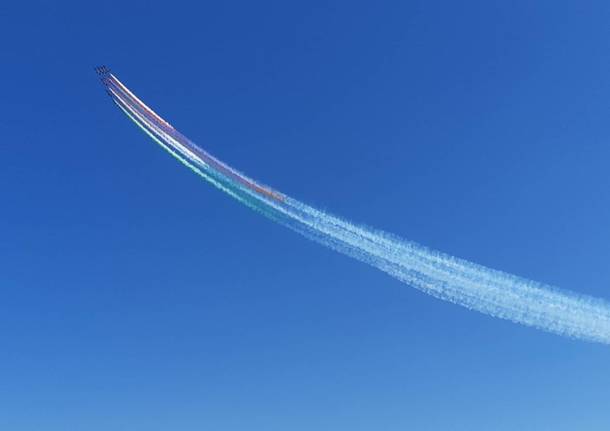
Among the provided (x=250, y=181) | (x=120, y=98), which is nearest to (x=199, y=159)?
(x=250, y=181)

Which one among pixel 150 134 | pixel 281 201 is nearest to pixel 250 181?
pixel 281 201

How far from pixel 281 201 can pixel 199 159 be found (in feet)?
26.1

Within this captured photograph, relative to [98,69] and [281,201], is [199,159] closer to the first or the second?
[281,201]

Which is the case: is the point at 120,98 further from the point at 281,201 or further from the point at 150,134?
the point at 281,201

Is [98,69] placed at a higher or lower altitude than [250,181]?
higher

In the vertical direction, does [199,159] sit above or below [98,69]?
below

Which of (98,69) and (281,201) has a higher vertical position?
(98,69)

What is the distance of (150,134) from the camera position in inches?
2356

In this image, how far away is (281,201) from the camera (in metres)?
58.6

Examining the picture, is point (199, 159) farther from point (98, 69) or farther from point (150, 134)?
point (98, 69)

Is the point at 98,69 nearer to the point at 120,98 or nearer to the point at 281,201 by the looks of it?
the point at 120,98

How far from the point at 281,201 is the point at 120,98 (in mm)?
17293

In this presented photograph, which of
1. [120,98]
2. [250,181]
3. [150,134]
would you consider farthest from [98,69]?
[250,181]

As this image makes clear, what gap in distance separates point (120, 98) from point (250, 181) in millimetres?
14042
